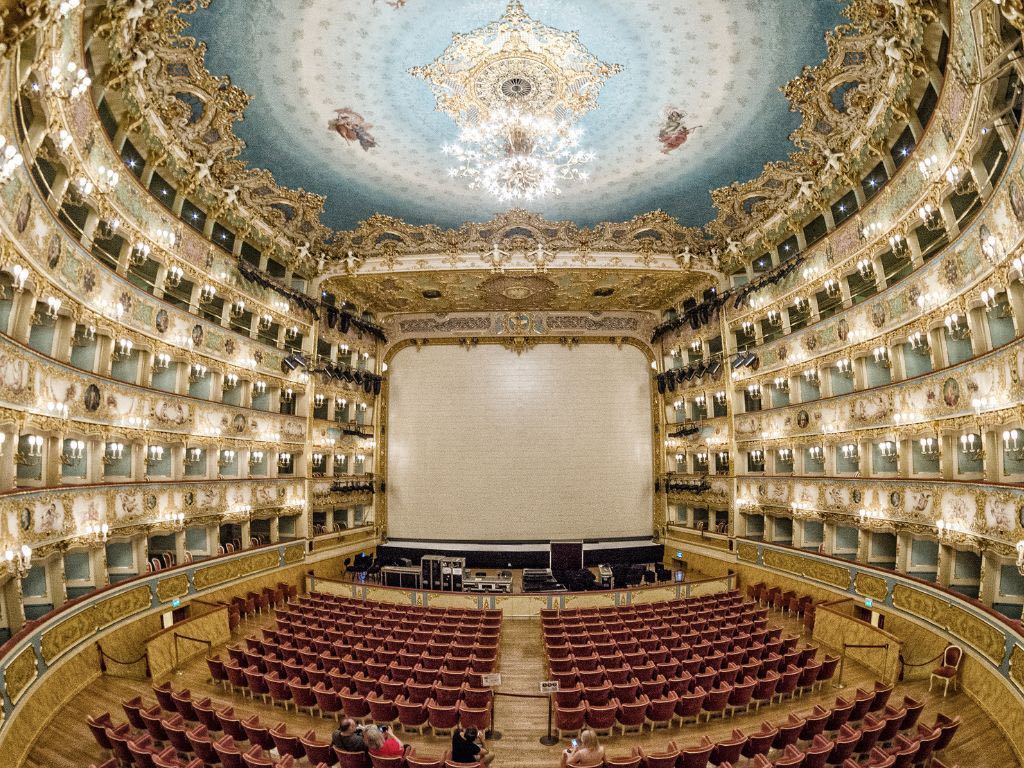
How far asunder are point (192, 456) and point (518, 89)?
1462cm

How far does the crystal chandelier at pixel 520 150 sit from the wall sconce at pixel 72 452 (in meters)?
11.1

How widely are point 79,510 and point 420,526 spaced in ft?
52.2

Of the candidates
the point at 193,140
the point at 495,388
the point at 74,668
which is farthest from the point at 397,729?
the point at 495,388

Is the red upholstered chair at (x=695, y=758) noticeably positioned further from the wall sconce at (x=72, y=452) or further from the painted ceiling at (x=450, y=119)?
the wall sconce at (x=72, y=452)

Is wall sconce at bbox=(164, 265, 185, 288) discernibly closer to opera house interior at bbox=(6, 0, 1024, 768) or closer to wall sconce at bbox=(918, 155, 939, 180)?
opera house interior at bbox=(6, 0, 1024, 768)

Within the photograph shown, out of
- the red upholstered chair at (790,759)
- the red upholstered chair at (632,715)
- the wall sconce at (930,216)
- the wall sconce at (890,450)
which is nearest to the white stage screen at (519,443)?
the wall sconce at (890,450)

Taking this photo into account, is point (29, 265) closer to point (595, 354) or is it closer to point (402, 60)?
point (402, 60)

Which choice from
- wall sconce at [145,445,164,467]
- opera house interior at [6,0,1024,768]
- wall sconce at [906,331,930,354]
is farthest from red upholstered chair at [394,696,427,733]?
wall sconce at [906,331,930,354]

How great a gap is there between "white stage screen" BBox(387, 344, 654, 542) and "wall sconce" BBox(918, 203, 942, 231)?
15215 mm

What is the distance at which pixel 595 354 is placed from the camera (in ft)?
91.4

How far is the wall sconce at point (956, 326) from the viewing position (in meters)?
12.2

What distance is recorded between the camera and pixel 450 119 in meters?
15.1

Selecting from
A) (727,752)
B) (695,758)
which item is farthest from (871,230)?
(695,758)

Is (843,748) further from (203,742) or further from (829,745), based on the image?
(203,742)
